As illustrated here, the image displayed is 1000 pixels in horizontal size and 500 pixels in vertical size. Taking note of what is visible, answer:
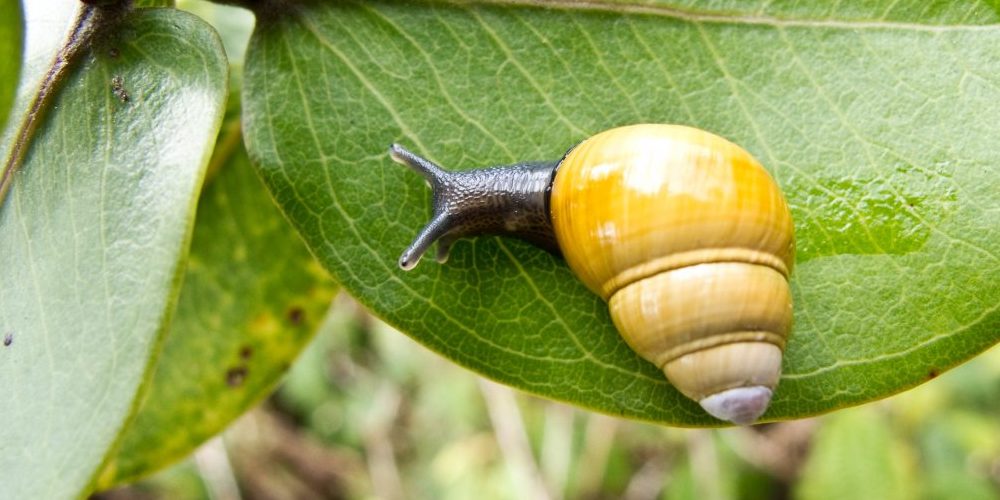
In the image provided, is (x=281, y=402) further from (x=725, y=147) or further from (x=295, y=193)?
(x=725, y=147)

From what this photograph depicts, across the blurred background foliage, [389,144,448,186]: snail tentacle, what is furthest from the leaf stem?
the blurred background foliage

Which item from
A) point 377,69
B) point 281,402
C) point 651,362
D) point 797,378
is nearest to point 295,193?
point 377,69

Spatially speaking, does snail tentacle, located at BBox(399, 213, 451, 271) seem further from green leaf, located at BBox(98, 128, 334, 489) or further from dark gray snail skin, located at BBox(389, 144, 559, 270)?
green leaf, located at BBox(98, 128, 334, 489)

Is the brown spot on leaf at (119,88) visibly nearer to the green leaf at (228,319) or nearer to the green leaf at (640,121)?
the green leaf at (640,121)

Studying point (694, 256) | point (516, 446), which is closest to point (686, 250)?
point (694, 256)

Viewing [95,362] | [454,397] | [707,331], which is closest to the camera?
[95,362]

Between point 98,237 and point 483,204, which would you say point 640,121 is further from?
point 98,237
